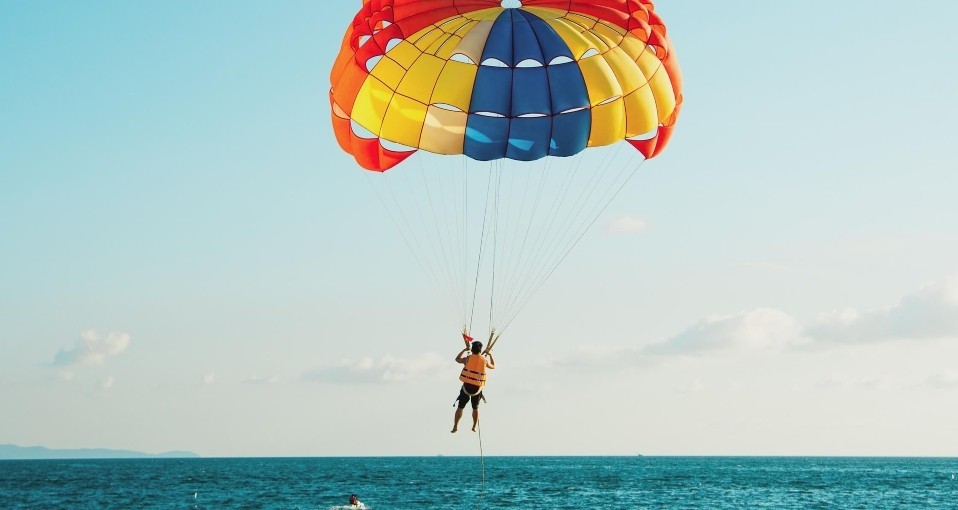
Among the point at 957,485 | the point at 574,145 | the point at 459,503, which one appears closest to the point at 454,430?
the point at 574,145

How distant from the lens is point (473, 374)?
15.5 meters

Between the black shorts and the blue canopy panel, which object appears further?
the blue canopy panel

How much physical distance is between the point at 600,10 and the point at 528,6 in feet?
4.15

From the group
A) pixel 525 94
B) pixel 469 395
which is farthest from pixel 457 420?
pixel 525 94

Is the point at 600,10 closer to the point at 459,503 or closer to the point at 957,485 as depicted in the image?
the point at 459,503

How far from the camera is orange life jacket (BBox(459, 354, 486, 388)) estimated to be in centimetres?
1546

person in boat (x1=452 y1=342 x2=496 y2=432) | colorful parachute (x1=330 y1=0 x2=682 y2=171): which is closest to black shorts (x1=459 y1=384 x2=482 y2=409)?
person in boat (x1=452 y1=342 x2=496 y2=432)

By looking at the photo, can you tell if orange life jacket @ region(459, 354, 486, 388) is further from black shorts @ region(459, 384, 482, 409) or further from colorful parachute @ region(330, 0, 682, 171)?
colorful parachute @ region(330, 0, 682, 171)

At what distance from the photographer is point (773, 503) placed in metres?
51.8

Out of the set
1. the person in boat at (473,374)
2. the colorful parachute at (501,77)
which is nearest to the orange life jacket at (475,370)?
the person in boat at (473,374)

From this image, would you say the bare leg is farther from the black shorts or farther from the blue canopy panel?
the blue canopy panel

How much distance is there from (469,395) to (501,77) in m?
5.35

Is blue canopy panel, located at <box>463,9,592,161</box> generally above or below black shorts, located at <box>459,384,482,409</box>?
above

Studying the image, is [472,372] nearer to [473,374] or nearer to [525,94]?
[473,374]
